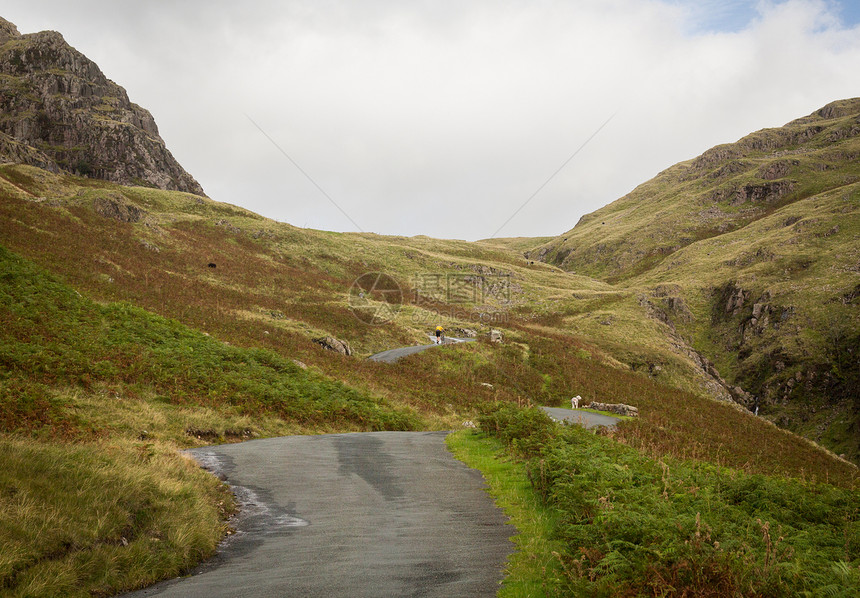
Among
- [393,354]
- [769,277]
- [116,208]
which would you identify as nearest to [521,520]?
[393,354]

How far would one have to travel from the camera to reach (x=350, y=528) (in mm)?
9055

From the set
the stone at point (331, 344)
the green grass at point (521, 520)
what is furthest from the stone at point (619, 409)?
the stone at point (331, 344)

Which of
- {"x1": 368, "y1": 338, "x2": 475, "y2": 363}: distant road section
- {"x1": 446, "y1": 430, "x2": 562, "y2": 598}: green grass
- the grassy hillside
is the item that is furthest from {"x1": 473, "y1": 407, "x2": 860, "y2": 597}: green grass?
the grassy hillside

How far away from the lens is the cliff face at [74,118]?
10819cm

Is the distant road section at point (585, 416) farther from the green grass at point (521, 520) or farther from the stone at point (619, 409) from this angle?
the green grass at point (521, 520)

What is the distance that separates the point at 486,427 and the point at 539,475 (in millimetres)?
8799

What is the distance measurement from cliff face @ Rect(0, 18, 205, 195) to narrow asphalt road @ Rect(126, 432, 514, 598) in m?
121

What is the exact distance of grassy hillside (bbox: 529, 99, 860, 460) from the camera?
244ft

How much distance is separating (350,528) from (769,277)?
11944cm

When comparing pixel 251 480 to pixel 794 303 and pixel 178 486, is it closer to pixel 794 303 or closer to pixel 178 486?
pixel 178 486

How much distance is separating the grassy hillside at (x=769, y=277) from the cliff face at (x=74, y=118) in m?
121

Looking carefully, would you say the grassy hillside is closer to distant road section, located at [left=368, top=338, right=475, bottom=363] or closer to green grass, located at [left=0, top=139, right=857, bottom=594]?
green grass, located at [left=0, top=139, right=857, bottom=594]

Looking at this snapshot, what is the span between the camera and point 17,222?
1280 inches

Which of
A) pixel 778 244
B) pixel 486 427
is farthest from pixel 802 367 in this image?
pixel 486 427
